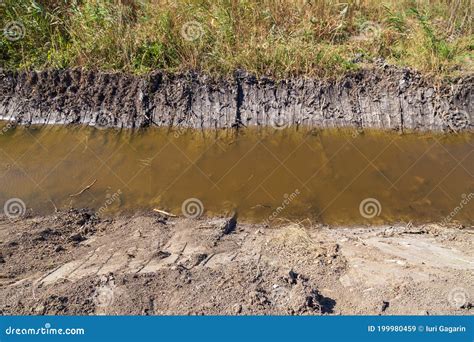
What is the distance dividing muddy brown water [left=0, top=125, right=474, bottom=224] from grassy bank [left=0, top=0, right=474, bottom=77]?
1.29 metres

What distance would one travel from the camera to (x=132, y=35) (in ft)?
24.2

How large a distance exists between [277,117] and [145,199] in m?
2.76

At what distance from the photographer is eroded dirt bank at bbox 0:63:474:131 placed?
23.1ft

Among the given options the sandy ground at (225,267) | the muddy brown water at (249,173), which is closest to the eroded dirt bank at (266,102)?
the muddy brown water at (249,173)

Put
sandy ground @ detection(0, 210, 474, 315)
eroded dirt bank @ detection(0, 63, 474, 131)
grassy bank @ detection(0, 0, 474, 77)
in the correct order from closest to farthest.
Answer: sandy ground @ detection(0, 210, 474, 315) < eroded dirt bank @ detection(0, 63, 474, 131) < grassy bank @ detection(0, 0, 474, 77)

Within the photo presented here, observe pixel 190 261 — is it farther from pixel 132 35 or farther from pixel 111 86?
pixel 132 35

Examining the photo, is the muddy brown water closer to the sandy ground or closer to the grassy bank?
the sandy ground

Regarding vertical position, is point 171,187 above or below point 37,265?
above

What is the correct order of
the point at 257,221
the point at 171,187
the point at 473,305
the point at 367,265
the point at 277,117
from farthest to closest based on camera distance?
the point at 277,117 → the point at 171,187 → the point at 257,221 → the point at 367,265 → the point at 473,305

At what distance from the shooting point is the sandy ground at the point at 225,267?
3.78 metres

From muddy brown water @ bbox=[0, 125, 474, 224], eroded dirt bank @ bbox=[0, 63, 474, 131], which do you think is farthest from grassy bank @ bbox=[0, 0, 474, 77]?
muddy brown water @ bbox=[0, 125, 474, 224]

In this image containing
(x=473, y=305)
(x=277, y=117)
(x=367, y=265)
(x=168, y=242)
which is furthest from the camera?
(x=277, y=117)

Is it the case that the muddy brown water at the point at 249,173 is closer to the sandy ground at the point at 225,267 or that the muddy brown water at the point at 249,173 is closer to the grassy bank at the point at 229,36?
the sandy ground at the point at 225,267

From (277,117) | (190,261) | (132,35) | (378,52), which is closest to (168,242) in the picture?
(190,261)
